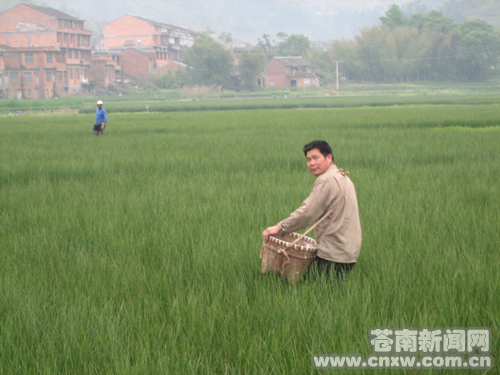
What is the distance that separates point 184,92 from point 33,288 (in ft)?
191

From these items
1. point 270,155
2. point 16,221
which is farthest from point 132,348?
point 270,155

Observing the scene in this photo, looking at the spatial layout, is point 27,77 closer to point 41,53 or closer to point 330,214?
point 41,53

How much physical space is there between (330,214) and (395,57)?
254ft

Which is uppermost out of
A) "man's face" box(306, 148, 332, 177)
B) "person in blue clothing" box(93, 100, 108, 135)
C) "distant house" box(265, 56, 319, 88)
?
"distant house" box(265, 56, 319, 88)

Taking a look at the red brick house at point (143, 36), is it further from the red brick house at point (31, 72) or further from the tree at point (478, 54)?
the tree at point (478, 54)

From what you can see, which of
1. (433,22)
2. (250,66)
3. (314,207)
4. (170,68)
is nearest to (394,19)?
(433,22)

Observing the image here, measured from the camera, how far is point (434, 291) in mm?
2910

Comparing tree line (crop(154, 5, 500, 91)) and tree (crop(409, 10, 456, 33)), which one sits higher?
tree (crop(409, 10, 456, 33))

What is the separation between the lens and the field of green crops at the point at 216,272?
2.32m

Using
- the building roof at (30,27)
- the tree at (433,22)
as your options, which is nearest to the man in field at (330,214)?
the building roof at (30,27)

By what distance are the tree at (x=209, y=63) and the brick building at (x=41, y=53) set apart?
1152cm

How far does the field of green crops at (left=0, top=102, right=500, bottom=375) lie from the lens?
91.4 inches

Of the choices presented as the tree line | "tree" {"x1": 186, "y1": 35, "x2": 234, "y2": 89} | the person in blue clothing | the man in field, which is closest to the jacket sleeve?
the man in field

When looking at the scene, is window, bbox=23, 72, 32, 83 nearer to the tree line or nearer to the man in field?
the tree line
